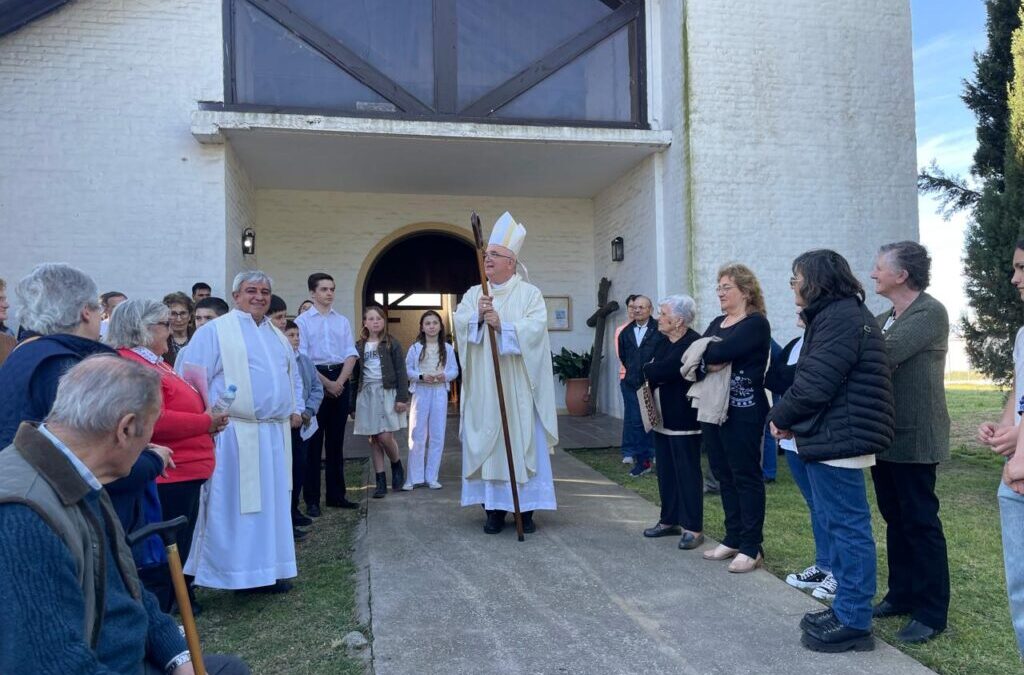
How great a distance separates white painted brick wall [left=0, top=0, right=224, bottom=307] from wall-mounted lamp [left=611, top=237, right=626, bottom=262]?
5414 millimetres

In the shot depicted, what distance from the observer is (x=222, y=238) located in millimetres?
8398

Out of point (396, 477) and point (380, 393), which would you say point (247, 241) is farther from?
point (396, 477)

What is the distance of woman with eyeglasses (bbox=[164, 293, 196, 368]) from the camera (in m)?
5.29

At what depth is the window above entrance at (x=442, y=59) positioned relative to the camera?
344 inches

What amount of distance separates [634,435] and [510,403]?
264cm

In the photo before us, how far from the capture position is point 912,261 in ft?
11.3

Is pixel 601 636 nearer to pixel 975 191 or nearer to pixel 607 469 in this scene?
pixel 607 469

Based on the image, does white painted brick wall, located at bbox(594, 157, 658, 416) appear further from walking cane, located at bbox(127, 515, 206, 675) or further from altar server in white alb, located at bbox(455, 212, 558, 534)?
walking cane, located at bbox(127, 515, 206, 675)

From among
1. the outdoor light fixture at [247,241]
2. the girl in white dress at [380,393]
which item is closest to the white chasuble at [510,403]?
the girl in white dress at [380,393]

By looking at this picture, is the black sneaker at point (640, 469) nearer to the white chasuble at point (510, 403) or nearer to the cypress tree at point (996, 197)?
the white chasuble at point (510, 403)

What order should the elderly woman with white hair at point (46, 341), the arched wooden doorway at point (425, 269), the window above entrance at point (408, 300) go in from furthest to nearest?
the window above entrance at point (408, 300)
the arched wooden doorway at point (425, 269)
the elderly woman with white hair at point (46, 341)

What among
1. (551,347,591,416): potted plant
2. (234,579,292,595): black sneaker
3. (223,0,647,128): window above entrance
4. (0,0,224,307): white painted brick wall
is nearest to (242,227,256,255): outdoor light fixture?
(0,0,224,307): white painted brick wall

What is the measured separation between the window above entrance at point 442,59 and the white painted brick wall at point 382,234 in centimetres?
260

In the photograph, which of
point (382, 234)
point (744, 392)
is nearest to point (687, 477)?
point (744, 392)
